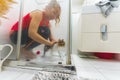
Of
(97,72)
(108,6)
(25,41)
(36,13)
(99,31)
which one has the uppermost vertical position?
(108,6)

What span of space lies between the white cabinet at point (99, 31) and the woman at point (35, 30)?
466mm

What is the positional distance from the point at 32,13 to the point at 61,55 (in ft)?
1.51

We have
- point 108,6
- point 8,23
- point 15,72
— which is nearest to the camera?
point 15,72

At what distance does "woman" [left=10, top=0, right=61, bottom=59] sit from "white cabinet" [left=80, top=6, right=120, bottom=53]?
0.47 metres

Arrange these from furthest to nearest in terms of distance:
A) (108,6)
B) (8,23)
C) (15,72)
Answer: (108,6) < (8,23) < (15,72)

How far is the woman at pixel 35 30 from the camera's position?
1246 mm

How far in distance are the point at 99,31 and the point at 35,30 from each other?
72cm

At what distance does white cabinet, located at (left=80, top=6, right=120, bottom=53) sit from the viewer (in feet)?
4.99

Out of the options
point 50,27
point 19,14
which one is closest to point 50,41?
point 50,27

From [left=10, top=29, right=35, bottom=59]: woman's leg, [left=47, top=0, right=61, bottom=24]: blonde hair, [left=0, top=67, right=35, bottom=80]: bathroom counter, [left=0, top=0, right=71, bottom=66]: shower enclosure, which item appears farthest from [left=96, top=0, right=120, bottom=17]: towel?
[left=0, top=67, right=35, bottom=80]: bathroom counter

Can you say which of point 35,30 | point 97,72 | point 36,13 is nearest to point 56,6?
point 36,13

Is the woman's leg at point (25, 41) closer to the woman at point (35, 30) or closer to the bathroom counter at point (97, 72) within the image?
the woman at point (35, 30)

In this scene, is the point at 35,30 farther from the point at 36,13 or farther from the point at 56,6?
the point at 56,6

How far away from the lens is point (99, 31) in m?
1.57
